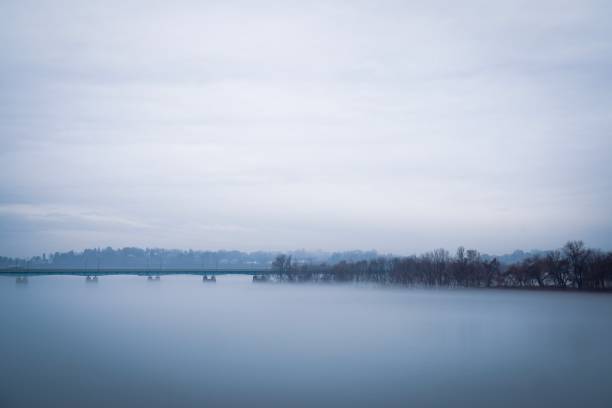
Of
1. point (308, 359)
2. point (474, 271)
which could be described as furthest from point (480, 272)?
point (308, 359)

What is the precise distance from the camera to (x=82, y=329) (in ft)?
63.8

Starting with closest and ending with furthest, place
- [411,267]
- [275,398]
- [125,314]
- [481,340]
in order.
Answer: [275,398] < [481,340] < [125,314] < [411,267]

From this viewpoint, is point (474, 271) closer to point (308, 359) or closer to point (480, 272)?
point (480, 272)

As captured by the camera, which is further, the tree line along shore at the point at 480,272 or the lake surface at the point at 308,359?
the tree line along shore at the point at 480,272

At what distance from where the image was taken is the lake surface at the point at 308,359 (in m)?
10.2

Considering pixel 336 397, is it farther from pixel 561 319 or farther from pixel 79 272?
pixel 79 272

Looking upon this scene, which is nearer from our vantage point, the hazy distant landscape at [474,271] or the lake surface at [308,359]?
the lake surface at [308,359]

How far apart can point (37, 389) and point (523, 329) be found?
1708 cm

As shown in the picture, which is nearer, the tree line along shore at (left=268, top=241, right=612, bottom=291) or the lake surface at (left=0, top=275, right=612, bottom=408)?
the lake surface at (left=0, top=275, right=612, bottom=408)

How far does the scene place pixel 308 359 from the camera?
540 inches

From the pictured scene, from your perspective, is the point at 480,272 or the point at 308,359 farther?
the point at 480,272

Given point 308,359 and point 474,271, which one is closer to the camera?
point 308,359

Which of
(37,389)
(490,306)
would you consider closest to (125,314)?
(37,389)

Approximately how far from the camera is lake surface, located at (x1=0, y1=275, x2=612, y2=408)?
1020 centimetres
